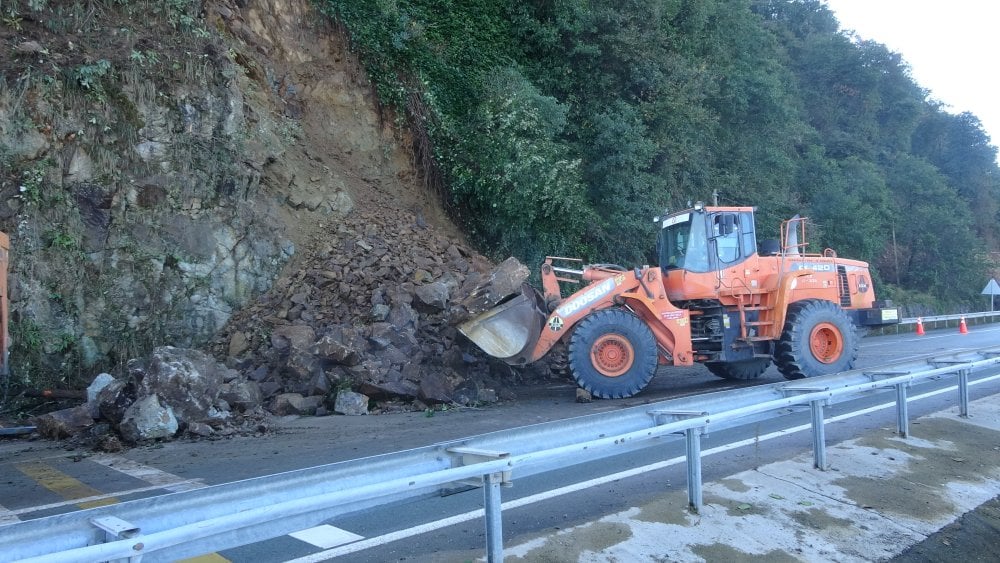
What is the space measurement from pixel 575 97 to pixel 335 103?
6558mm

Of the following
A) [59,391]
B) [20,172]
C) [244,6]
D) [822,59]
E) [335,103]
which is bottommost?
[59,391]

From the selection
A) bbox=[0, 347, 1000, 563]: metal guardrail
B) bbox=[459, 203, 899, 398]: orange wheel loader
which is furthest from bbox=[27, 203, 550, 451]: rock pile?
bbox=[0, 347, 1000, 563]: metal guardrail

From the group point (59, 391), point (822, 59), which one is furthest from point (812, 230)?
point (59, 391)

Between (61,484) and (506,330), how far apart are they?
624 centimetres

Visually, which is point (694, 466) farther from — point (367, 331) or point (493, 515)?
point (367, 331)

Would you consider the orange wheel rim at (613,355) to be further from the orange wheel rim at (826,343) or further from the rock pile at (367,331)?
the orange wheel rim at (826,343)

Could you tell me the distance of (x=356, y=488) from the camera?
3.23 metres

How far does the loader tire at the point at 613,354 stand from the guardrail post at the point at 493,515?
7.41 m

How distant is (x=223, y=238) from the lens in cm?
1375

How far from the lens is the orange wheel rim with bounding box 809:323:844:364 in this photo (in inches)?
495

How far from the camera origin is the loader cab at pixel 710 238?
39.8 feet

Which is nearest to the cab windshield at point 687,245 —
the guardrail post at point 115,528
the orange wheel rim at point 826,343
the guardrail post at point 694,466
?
the orange wheel rim at point 826,343

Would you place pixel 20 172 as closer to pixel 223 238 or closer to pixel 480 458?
pixel 223 238

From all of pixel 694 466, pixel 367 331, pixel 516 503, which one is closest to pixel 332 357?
pixel 367 331
